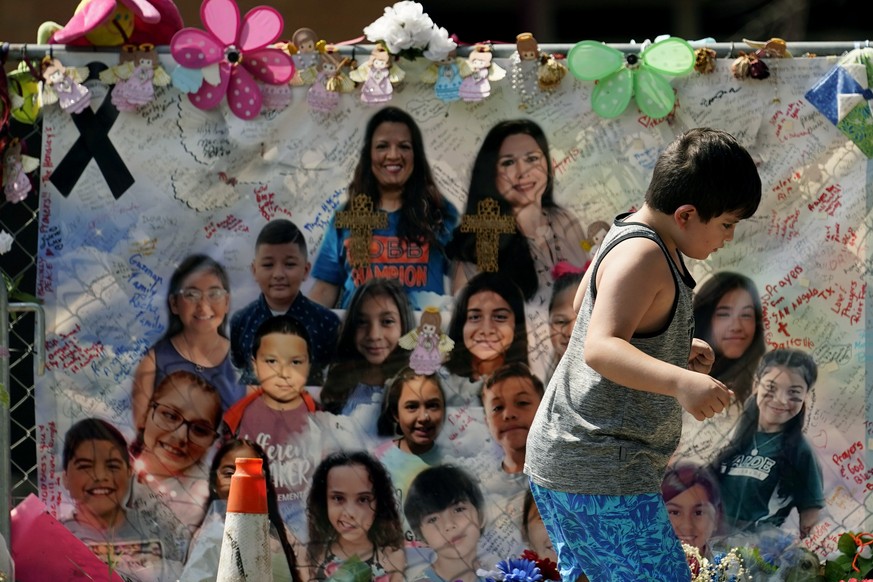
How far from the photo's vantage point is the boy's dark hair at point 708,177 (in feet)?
8.81

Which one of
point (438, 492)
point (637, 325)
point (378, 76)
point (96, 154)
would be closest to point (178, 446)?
point (438, 492)

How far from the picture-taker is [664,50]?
418 centimetres

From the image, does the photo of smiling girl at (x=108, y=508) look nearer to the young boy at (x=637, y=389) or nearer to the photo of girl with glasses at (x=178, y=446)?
the photo of girl with glasses at (x=178, y=446)

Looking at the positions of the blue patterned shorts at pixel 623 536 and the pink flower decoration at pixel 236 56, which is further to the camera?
the pink flower decoration at pixel 236 56

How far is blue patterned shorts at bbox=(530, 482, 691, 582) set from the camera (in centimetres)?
267

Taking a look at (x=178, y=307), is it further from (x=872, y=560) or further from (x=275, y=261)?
(x=872, y=560)

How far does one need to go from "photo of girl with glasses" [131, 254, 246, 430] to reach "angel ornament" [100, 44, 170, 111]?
607 mm

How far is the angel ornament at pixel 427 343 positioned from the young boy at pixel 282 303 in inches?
11.3

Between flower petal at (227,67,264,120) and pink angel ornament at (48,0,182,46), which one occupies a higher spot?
pink angel ornament at (48,0,182,46)

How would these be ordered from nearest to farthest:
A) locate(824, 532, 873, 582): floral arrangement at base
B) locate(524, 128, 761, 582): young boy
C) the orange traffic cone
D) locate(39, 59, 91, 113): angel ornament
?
1. locate(524, 128, 761, 582): young boy
2. the orange traffic cone
3. locate(824, 532, 873, 582): floral arrangement at base
4. locate(39, 59, 91, 113): angel ornament

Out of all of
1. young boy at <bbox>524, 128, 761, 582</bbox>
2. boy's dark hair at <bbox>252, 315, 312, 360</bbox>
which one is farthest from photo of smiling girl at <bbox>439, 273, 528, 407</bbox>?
young boy at <bbox>524, 128, 761, 582</bbox>

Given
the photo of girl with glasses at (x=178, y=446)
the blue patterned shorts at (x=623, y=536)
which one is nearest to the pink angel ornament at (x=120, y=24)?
the photo of girl with glasses at (x=178, y=446)

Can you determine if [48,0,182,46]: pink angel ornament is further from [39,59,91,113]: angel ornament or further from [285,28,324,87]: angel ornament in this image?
[285,28,324,87]: angel ornament

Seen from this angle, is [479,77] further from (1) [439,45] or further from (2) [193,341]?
(2) [193,341]
